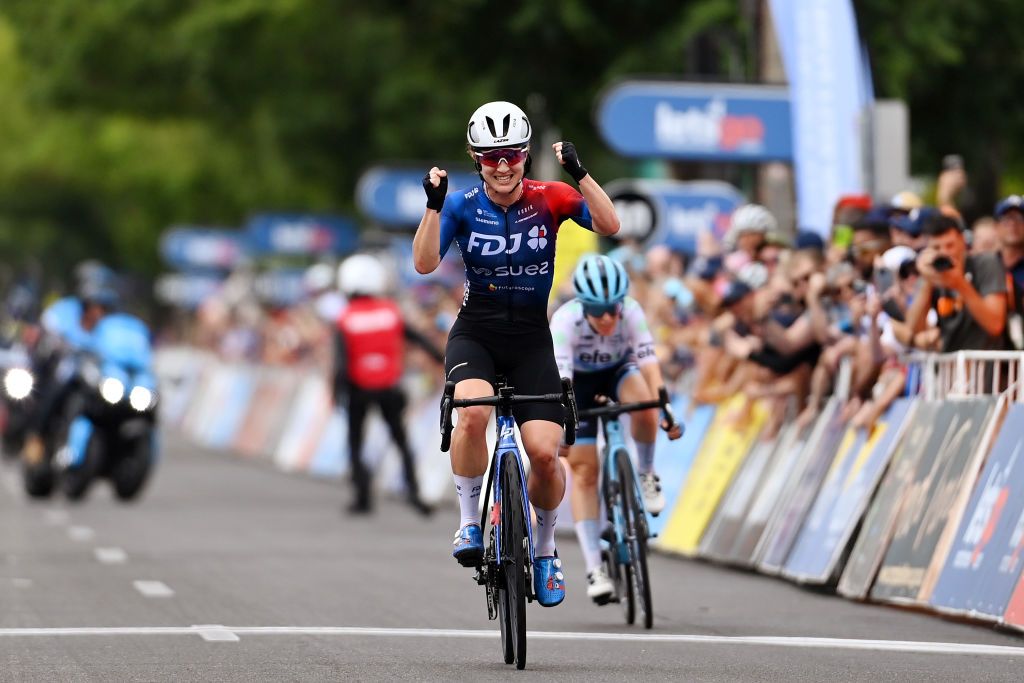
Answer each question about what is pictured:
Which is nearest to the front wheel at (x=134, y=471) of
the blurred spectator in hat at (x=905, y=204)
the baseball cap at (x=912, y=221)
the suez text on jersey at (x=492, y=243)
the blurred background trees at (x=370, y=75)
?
the blurred background trees at (x=370, y=75)

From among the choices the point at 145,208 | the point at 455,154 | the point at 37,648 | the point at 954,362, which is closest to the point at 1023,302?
the point at 954,362

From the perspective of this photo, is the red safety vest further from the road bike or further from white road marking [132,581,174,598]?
Answer: the road bike

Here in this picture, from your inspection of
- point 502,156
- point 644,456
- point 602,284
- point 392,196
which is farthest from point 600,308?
point 392,196

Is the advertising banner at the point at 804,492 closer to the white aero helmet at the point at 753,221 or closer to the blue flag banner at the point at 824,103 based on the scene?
the white aero helmet at the point at 753,221

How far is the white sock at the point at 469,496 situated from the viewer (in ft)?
35.3

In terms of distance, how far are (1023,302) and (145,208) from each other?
51394mm

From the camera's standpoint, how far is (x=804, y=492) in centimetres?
1507

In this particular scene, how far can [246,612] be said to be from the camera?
41.8ft

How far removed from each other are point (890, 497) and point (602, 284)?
2153 mm

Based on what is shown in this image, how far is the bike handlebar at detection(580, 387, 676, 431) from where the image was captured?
Answer: 12.5 m

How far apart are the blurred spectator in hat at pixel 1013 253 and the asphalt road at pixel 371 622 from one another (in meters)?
1.58

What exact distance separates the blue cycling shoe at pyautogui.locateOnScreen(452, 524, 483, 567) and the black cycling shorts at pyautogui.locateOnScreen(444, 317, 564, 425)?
0.50 m

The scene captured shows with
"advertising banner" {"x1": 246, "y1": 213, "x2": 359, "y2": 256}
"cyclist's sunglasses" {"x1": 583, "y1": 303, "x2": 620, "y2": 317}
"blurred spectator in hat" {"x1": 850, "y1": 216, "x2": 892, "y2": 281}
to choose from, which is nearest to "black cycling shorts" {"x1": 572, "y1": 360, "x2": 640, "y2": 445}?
"cyclist's sunglasses" {"x1": 583, "y1": 303, "x2": 620, "y2": 317}

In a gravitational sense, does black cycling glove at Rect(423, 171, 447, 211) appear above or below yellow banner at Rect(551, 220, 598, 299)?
below
